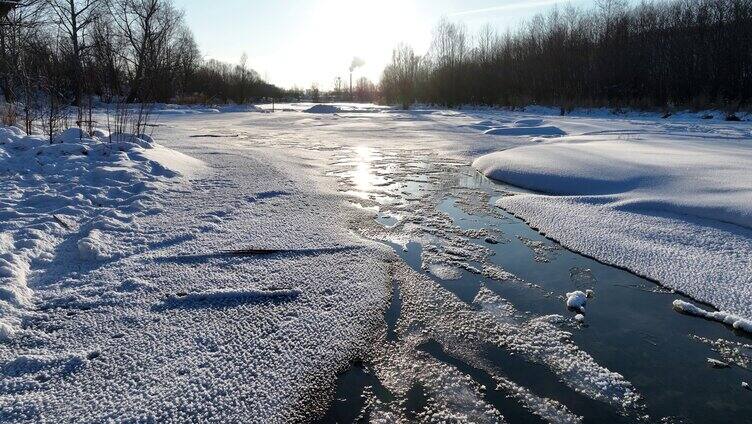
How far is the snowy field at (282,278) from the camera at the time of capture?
1.62m

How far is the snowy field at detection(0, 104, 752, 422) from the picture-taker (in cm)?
162

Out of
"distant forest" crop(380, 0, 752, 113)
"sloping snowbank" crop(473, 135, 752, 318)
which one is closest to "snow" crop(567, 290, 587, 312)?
"sloping snowbank" crop(473, 135, 752, 318)

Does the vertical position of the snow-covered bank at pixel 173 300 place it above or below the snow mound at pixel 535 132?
below

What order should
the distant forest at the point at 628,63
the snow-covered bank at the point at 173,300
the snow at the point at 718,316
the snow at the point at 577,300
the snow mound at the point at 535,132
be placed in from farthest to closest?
the distant forest at the point at 628,63 → the snow mound at the point at 535,132 → the snow at the point at 577,300 → the snow at the point at 718,316 → the snow-covered bank at the point at 173,300

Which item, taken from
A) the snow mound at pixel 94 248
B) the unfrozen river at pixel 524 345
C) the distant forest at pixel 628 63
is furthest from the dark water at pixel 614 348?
the distant forest at pixel 628 63

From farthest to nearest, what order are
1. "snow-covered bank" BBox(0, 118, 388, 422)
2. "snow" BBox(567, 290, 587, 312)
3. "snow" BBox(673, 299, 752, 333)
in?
1. "snow" BBox(567, 290, 587, 312)
2. "snow" BBox(673, 299, 752, 333)
3. "snow-covered bank" BBox(0, 118, 388, 422)

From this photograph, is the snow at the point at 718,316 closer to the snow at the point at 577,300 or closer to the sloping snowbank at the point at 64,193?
the snow at the point at 577,300

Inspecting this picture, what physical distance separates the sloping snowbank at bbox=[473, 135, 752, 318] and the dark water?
203 millimetres

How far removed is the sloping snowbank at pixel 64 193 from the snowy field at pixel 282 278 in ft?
0.06

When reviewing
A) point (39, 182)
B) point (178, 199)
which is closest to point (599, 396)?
point (178, 199)

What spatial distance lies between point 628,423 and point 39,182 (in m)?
4.52

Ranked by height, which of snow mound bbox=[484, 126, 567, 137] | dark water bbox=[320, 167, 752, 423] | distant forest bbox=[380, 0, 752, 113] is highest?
distant forest bbox=[380, 0, 752, 113]

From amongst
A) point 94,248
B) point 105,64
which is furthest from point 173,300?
point 105,64

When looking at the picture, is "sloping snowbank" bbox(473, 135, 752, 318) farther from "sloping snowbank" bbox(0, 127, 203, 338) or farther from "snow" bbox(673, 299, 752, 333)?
"sloping snowbank" bbox(0, 127, 203, 338)
